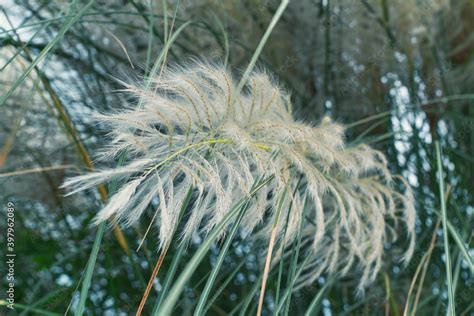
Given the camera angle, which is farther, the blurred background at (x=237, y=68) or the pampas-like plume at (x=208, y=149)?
the blurred background at (x=237, y=68)

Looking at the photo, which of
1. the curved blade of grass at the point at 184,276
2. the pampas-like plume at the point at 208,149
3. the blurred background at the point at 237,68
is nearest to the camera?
the curved blade of grass at the point at 184,276

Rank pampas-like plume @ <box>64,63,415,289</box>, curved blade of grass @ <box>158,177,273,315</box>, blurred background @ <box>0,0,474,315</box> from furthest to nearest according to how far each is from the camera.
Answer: blurred background @ <box>0,0,474,315</box> < pampas-like plume @ <box>64,63,415,289</box> < curved blade of grass @ <box>158,177,273,315</box>

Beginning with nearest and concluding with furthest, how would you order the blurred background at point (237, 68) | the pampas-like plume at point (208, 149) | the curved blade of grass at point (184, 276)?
the curved blade of grass at point (184, 276)
the pampas-like plume at point (208, 149)
the blurred background at point (237, 68)

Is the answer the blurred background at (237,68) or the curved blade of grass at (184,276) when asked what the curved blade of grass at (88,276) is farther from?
the blurred background at (237,68)

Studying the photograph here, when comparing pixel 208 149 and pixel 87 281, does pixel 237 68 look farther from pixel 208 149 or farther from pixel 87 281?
pixel 87 281

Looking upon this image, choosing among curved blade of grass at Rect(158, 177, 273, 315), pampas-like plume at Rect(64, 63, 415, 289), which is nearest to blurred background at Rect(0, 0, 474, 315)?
pampas-like plume at Rect(64, 63, 415, 289)

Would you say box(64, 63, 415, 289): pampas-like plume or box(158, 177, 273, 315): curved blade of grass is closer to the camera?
box(158, 177, 273, 315): curved blade of grass

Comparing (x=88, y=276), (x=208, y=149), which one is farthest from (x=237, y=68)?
(x=88, y=276)

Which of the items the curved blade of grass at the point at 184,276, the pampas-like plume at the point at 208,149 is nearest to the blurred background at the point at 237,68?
the pampas-like plume at the point at 208,149

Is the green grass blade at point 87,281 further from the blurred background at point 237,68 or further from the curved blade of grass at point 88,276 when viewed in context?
the blurred background at point 237,68

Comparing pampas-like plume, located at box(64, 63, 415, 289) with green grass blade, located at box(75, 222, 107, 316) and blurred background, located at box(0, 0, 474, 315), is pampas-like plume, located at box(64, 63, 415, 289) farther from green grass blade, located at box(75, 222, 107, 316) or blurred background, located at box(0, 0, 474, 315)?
blurred background, located at box(0, 0, 474, 315)

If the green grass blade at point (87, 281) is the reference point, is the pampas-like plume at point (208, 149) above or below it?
above
